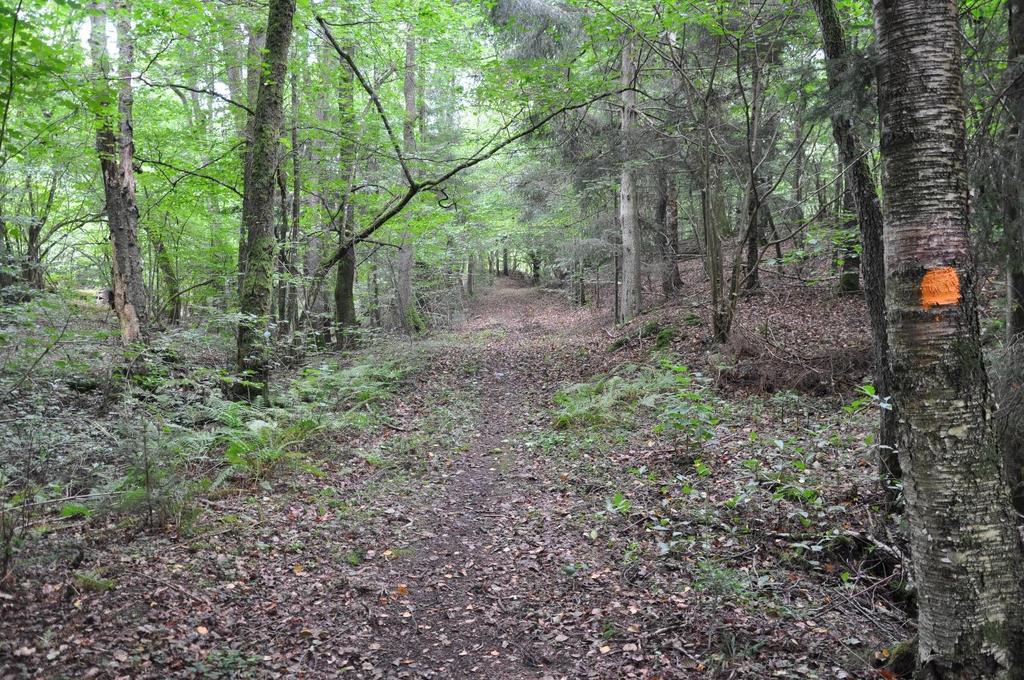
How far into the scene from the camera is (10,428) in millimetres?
5375

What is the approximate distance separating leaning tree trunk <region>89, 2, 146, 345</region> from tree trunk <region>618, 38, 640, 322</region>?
979cm

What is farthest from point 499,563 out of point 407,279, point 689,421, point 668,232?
point 407,279

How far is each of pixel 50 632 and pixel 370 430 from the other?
17.3ft

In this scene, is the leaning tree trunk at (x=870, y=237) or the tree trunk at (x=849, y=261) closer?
the leaning tree trunk at (x=870, y=237)

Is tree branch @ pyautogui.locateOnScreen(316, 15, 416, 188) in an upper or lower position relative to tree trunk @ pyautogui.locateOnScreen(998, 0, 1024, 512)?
upper

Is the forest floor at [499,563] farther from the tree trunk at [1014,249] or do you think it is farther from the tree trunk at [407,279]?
the tree trunk at [407,279]

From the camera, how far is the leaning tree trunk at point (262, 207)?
315 inches

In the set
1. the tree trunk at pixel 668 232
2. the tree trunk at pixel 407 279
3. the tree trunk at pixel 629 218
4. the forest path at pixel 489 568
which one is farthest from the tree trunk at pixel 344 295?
the tree trunk at pixel 668 232

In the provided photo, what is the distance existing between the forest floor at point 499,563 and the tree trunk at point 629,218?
7417 mm

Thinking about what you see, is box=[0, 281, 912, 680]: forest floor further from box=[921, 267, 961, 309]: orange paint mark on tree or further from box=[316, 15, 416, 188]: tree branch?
box=[316, 15, 416, 188]: tree branch

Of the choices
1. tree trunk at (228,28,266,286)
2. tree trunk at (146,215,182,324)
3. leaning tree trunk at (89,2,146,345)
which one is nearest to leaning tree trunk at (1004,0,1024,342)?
tree trunk at (228,28,266,286)

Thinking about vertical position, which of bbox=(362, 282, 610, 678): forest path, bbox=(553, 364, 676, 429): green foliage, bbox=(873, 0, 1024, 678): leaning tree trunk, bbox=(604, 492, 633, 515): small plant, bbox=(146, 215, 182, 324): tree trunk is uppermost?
bbox=(146, 215, 182, 324): tree trunk

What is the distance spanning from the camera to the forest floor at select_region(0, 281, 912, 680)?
389 centimetres

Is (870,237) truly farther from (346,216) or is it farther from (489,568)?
(346,216)
